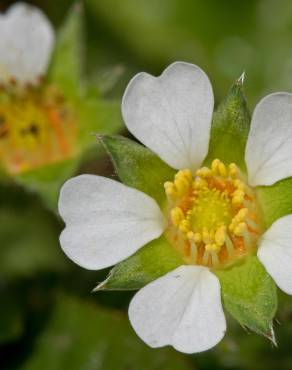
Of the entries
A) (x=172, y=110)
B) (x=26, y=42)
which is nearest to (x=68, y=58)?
(x=26, y=42)

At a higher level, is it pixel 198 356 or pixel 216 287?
pixel 216 287

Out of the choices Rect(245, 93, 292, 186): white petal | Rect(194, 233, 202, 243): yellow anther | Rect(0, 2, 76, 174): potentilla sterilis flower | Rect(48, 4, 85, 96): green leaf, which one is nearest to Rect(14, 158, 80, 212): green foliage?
Rect(0, 2, 76, 174): potentilla sterilis flower

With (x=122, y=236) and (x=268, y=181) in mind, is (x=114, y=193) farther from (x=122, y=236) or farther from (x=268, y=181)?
(x=268, y=181)

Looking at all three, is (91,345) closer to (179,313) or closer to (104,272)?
(104,272)

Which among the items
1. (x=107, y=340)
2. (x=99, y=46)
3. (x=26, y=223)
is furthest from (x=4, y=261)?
(x=99, y=46)

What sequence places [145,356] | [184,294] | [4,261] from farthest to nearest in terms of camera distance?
[4,261], [145,356], [184,294]

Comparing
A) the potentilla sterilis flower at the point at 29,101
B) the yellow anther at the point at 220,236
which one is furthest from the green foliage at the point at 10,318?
the yellow anther at the point at 220,236

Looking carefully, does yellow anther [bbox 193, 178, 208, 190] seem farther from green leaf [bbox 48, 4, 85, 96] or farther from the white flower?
green leaf [bbox 48, 4, 85, 96]
